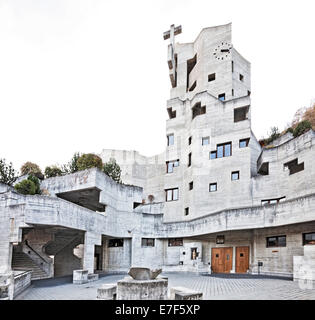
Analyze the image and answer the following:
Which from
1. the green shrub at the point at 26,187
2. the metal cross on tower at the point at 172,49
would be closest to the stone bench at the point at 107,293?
the green shrub at the point at 26,187

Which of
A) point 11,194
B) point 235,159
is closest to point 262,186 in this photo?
point 235,159

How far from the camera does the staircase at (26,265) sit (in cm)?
2297

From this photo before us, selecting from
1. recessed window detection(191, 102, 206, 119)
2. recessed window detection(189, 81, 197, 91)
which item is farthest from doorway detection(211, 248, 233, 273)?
recessed window detection(189, 81, 197, 91)

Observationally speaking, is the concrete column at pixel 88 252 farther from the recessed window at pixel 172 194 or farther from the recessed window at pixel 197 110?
the recessed window at pixel 197 110

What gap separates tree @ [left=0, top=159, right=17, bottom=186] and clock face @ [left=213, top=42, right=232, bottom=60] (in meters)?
26.7

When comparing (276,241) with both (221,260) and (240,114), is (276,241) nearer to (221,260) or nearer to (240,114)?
(221,260)

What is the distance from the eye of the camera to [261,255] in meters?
23.5

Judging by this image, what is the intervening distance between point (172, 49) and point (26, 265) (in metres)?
29.1

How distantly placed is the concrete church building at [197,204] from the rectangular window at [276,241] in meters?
0.08

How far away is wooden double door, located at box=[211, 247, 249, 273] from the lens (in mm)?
25391

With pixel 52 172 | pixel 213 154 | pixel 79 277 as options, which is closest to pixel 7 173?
pixel 52 172

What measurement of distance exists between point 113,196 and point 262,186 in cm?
1397
